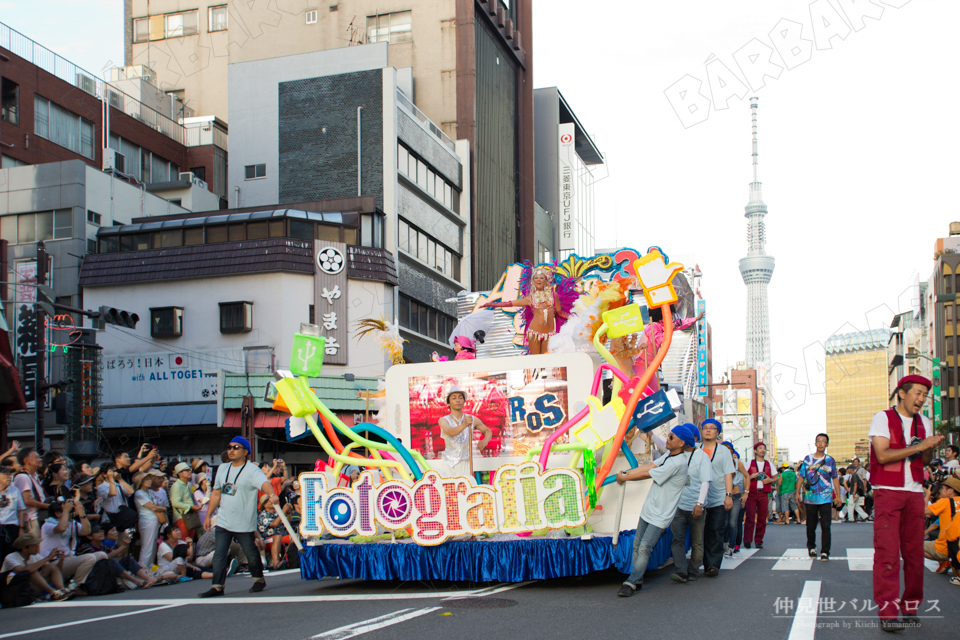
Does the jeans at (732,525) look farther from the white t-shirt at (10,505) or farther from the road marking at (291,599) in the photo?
the white t-shirt at (10,505)

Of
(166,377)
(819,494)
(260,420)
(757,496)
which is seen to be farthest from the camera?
(166,377)

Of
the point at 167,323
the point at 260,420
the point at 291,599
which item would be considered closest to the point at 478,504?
the point at 291,599

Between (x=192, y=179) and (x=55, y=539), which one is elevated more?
(x=192, y=179)

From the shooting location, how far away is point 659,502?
8852 mm

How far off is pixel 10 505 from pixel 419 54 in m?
37.9

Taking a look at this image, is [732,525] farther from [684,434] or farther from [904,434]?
[904,434]

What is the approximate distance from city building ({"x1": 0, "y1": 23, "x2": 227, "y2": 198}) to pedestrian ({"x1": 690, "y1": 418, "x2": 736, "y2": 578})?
30.8m

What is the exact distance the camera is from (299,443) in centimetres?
3281

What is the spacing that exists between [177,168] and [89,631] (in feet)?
130

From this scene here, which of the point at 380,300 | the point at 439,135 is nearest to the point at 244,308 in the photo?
the point at 380,300

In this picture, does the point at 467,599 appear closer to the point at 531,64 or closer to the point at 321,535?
the point at 321,535

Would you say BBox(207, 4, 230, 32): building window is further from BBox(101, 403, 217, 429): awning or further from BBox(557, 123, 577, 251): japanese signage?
BBox(101, 403, 217, 429): awning

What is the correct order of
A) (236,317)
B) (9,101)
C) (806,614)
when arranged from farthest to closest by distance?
(9,101) < (236,317) < (806,614)

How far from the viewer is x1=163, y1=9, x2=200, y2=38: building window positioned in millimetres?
48188
